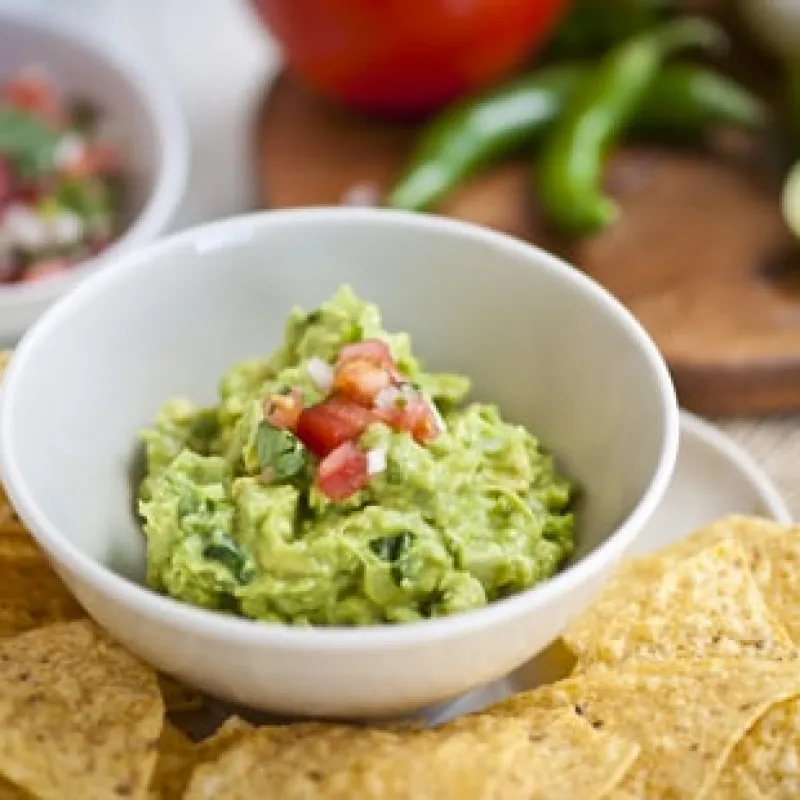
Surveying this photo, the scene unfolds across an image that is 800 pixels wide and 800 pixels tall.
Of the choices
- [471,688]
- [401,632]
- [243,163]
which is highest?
[401,632]

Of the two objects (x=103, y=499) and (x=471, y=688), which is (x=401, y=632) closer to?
(x=471, y=688)

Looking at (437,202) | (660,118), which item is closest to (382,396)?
(437,202)

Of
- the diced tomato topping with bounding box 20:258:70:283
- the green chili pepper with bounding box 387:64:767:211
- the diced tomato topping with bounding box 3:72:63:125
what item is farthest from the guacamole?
the diced tomato topping with bounding box 3:72:63:125

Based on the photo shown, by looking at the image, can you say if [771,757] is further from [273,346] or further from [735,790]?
[273,346]

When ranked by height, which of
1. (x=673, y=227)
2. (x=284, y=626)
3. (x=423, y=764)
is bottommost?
(x=673, y=227)

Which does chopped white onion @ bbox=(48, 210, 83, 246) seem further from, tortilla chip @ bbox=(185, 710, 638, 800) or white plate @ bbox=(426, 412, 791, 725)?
tortilla chip @ bbox=(185, 710, 638, 800)

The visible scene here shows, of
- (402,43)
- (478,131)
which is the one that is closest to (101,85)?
(402,43)

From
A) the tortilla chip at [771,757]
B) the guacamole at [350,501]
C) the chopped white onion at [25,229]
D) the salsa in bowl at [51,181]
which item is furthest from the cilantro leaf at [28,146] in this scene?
the tortilla chip at [771,757]
